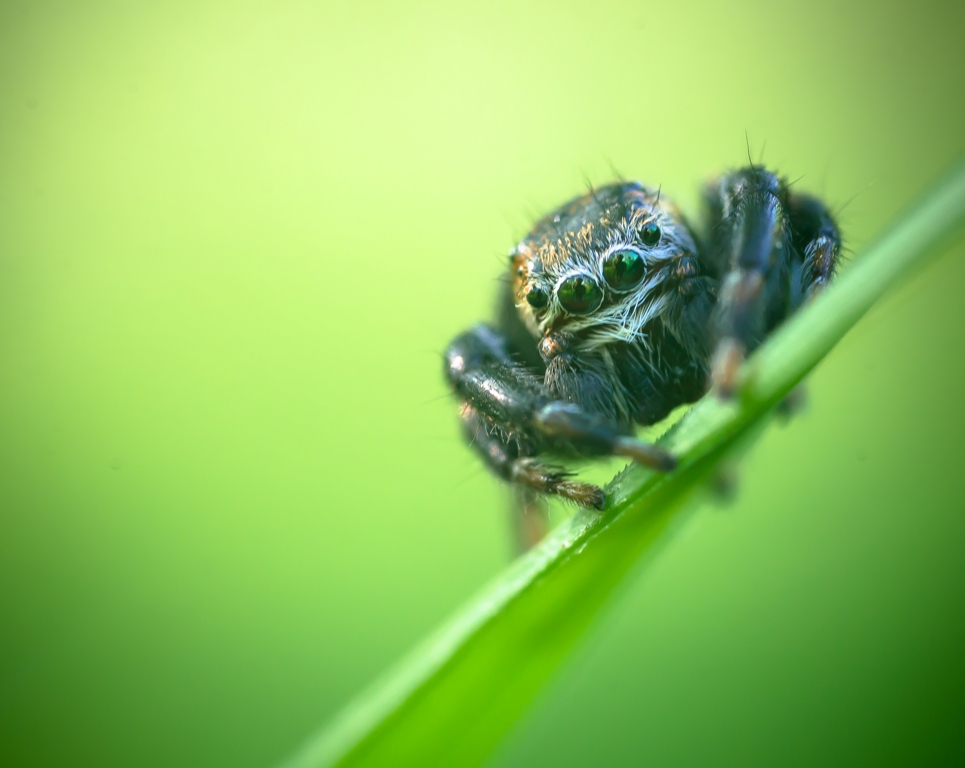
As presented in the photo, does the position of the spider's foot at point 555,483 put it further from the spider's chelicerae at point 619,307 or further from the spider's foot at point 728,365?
the spider's foot at point 728,365

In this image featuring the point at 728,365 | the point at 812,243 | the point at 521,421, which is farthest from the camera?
the point at 812,243

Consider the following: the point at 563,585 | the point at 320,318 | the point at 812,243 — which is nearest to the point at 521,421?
the point at 563,585

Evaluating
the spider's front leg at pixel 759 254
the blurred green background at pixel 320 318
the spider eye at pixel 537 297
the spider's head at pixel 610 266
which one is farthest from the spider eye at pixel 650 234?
the blurred green background at pixel 320 318

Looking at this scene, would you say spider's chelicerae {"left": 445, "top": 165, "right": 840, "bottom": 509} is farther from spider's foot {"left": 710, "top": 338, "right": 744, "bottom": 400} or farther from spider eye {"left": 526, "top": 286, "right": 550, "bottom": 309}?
spider's foot {"left": 710, "top": 338, "right": 744, "bottom": 400}

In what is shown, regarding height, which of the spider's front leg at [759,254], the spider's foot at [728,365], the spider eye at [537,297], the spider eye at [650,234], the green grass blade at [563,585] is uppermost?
the spider eye at [537,297]

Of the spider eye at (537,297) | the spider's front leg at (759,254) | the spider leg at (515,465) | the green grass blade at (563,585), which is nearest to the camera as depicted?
the green grass blade at (563,585)

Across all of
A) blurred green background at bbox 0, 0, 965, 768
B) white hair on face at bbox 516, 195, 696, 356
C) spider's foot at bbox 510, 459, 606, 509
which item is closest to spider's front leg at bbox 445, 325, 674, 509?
spider's foot at bbox 510, 459, 606, 509

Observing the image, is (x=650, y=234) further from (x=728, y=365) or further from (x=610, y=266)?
(x=728, y=365)
